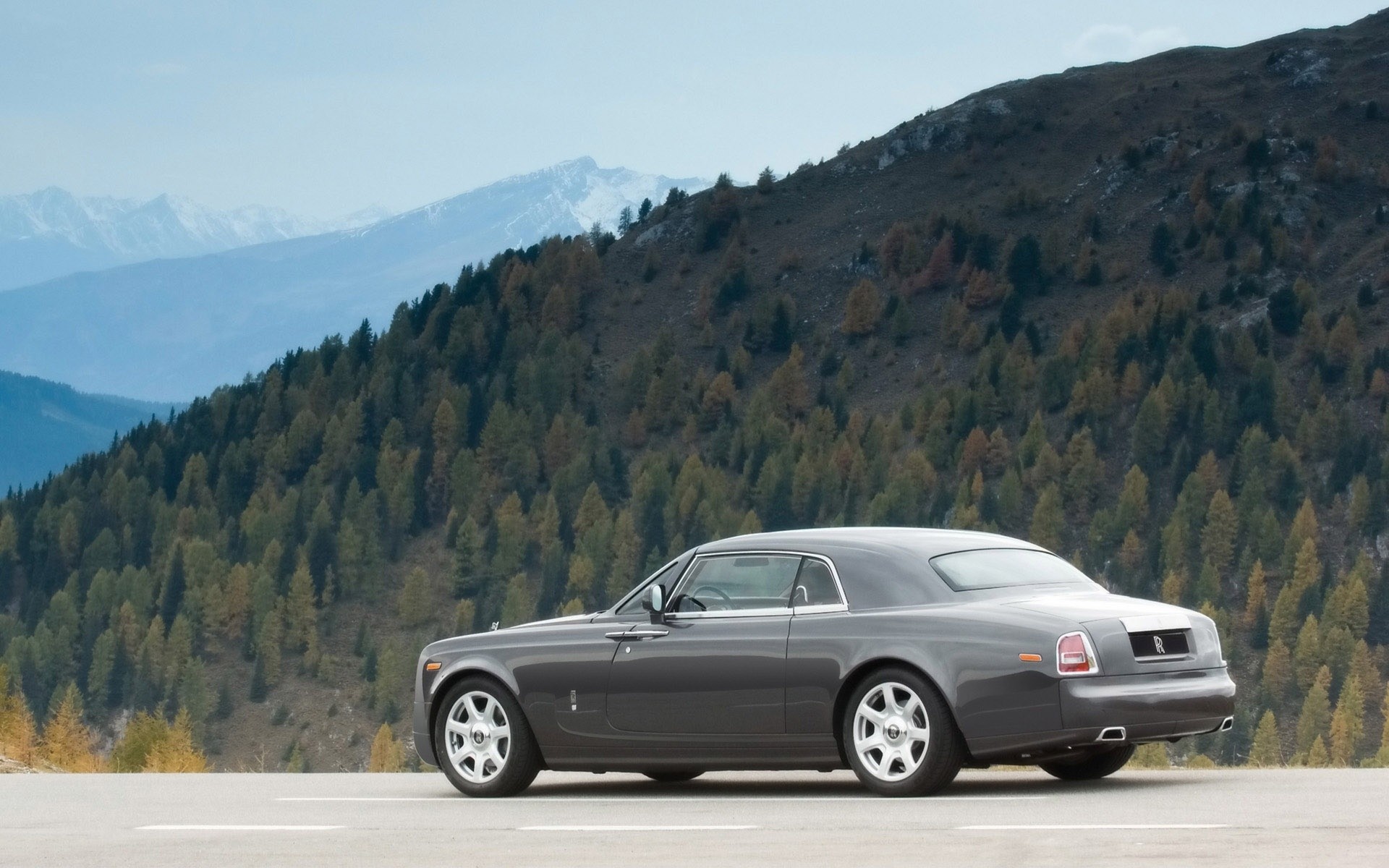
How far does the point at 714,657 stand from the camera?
12344mm

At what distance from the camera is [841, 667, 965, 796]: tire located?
37.6ft

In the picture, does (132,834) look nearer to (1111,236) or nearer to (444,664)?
(444,664)

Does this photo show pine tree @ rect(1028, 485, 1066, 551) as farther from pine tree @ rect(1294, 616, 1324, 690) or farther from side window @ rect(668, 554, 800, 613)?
side window @ rect(668, 554, 800, 613)

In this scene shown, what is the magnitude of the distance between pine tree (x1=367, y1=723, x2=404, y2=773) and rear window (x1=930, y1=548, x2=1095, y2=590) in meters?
122

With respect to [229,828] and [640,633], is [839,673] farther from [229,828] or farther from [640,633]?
[229,828]

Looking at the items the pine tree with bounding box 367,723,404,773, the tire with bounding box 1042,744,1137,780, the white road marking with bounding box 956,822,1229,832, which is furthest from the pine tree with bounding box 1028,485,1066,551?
the white road marking with bounding box 956,822,1229,832

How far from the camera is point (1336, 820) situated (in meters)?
9.95

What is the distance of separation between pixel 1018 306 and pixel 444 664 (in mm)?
167282

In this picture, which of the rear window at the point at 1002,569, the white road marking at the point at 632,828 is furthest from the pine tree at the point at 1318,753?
the white road marking at the point at 632,828

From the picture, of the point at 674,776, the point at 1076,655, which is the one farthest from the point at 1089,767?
the point at 674,776

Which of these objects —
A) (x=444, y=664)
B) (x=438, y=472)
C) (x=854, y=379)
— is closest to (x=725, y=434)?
(x=854, y=379)

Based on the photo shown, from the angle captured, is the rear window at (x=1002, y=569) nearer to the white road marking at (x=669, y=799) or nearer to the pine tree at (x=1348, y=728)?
the white road marking at (x=669, y=799)

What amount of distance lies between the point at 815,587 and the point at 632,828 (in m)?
2.31

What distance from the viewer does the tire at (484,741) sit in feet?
43.0
